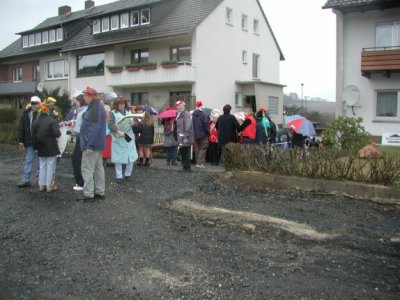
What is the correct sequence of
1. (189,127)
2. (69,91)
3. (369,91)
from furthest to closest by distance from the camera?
(69,91) < (369,91) < (189,127)

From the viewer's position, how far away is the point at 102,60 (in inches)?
1331

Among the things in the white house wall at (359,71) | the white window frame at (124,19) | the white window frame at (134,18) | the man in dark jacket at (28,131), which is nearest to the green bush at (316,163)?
the man in dark jacket at (28,131)

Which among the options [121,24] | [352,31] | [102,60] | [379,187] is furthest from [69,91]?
[379,187]

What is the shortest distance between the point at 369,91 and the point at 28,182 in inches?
618

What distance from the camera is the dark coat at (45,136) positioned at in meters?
8.66

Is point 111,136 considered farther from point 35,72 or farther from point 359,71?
point 35,72

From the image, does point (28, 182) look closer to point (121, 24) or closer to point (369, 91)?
point (369, 91)

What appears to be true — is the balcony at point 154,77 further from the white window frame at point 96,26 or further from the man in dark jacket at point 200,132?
the man in dark jacket at point 200,132

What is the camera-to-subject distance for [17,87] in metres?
40.9

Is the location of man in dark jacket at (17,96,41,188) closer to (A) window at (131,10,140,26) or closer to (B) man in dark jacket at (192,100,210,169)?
(B) man in dark jacket at (192,100,210,169)

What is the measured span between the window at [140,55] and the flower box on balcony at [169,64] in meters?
3.97

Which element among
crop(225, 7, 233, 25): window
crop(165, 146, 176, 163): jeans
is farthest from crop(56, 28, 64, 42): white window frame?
crop(165, 146, 176, 163): jeans

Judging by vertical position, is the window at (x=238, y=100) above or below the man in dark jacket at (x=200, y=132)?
above

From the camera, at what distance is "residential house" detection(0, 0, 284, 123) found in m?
28.7
